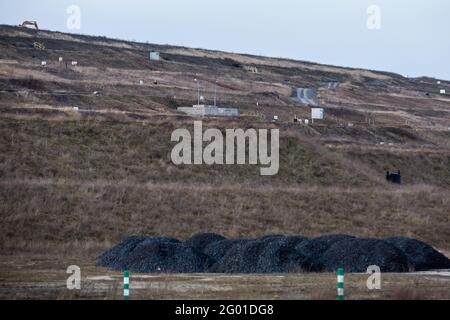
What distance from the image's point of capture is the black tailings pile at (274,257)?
3375cm

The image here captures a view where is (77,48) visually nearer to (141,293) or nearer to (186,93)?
(186,93)

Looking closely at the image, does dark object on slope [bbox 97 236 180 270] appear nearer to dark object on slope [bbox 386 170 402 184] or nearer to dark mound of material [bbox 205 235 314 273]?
dark mound of material [bbox 205 235 314 273]

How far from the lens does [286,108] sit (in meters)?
109

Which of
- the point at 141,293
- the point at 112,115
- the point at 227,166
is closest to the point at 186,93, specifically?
the point at 112,115

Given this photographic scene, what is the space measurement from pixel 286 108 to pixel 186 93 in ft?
35.5

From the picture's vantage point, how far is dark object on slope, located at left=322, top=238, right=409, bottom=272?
33.8 metres

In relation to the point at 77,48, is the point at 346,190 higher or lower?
lower

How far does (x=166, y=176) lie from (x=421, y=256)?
87.2 ft

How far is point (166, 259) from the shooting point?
3456 cm

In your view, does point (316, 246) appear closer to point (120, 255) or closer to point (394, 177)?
point (120, 255)

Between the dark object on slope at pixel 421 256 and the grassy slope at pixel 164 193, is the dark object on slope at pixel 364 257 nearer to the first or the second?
the dark object on slope at pixel 421 256

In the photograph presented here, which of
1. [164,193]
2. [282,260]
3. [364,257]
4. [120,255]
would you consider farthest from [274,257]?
[164,193]

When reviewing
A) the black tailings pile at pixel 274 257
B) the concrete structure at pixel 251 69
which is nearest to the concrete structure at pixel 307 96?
the concrete structure at pixel 251 69
